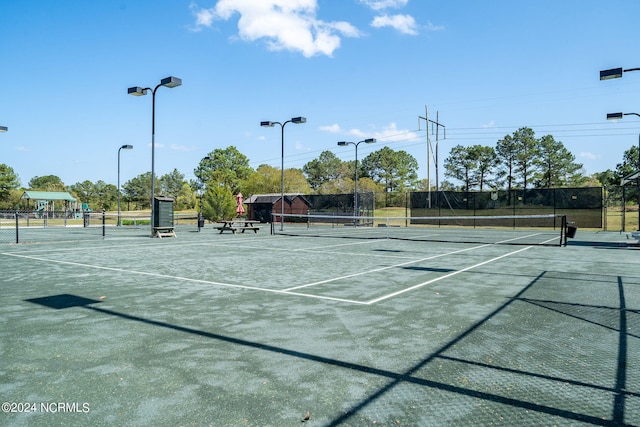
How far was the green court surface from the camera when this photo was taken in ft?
10.4

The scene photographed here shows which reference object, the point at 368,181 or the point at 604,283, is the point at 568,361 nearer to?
the point at 604,283

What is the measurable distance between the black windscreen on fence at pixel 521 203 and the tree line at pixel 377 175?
56.1ft

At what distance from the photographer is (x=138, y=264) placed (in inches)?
452

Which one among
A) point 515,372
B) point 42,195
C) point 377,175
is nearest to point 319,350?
point 515,372

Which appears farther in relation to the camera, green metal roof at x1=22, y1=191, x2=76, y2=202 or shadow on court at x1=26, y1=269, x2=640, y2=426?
green metal roof at x1=22, y1=191, x2=76, y2=202

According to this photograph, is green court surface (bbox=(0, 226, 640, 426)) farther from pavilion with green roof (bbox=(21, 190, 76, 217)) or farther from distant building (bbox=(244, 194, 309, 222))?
pavilion with green roof (bbox=(21, 190, 76, 217))

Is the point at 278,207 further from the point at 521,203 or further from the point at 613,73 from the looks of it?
the point at 613,73

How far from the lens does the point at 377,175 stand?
342 ft

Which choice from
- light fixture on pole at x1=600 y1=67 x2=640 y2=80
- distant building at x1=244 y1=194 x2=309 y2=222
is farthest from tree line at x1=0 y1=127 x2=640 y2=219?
light fixture on pole at x1=600 y1=67 x2=640 y2=80

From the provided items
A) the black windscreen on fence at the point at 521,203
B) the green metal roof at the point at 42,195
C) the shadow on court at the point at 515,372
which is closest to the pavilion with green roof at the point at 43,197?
the green metal roof at the point at 42,195

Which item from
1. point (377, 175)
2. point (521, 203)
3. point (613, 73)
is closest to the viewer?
point (613, 73)

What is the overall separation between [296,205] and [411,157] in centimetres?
6515

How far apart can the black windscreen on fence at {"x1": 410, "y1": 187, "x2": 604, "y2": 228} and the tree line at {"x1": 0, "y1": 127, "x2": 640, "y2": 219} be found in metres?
17.1

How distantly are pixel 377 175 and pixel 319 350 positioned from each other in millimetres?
101184
